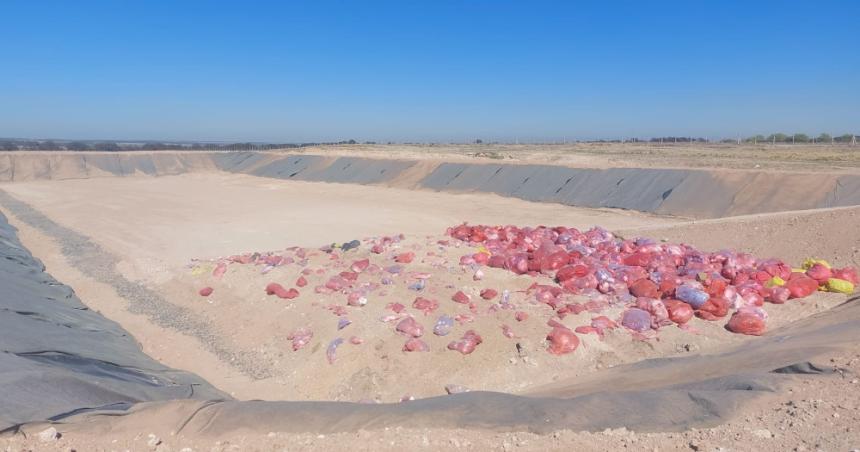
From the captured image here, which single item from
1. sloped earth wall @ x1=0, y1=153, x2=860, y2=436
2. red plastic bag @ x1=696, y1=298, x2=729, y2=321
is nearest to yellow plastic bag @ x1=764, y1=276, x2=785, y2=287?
sloped earth wall @ x1=0, y1=153, x2=860, y2=436

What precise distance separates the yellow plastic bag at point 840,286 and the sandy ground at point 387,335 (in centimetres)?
39

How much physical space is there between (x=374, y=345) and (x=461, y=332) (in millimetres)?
1198

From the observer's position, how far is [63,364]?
6.24m

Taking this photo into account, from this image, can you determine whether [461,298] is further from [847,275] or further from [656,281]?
[847,275]

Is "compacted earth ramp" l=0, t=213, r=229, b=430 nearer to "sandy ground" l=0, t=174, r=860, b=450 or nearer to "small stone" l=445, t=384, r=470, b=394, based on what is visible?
"sandy ground" l=0, t=174, r=860, b=450

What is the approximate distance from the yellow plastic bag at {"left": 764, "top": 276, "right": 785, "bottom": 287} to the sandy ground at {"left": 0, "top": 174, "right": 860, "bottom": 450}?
462mm

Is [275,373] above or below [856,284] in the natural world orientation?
below

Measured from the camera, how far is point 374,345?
8.34 meters

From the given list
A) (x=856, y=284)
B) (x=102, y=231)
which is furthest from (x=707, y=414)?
(x=102, y=231)

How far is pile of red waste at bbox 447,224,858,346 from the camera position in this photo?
8.86 metres

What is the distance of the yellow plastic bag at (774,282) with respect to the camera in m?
9.95

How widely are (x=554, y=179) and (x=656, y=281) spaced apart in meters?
18.9

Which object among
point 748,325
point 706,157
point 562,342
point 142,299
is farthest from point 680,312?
point 706,157

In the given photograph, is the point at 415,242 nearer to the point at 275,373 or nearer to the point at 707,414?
the point at 275,373
